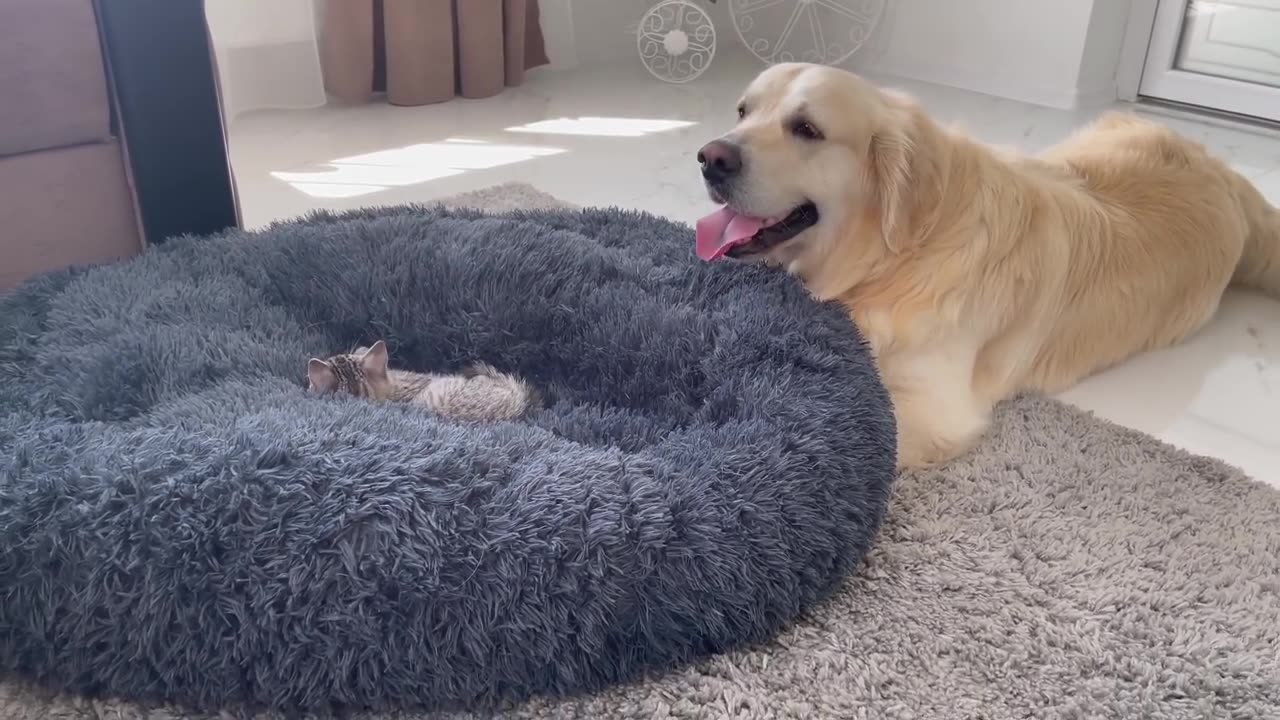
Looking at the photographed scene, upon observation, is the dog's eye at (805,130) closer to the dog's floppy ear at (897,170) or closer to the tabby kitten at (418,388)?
the dog's floppy ear at (897,170)

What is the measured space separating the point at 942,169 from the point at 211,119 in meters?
1.25

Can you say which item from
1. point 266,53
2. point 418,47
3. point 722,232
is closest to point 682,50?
point 418,47

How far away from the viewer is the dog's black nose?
153 centimetres

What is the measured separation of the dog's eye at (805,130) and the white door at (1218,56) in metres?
2.61

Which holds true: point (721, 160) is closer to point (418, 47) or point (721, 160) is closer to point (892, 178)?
point (892, 178)

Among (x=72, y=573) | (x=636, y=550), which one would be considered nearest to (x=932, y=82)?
(x=636, y=550)

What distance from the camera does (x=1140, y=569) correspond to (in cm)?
132

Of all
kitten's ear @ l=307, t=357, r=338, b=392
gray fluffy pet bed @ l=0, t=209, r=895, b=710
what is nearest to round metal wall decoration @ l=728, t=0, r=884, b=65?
gray fluffy pet bed @ l=0, t=209, r=895, b=710

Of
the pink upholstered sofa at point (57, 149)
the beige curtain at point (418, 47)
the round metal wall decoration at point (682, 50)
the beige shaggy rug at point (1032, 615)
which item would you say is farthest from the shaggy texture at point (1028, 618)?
the round metal wall decoration at point (682, 50)

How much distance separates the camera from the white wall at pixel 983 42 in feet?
11.5

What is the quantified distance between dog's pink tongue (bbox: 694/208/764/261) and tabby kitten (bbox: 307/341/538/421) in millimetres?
405

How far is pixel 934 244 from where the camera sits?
5.24ft

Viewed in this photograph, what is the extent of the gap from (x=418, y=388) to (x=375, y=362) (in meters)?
0.08

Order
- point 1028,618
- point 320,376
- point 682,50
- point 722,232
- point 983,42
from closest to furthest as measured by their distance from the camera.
Result: 1. point 1028,618
2. point 320,376
3. point 722,232
4. point 983,42
5. point 682,50
